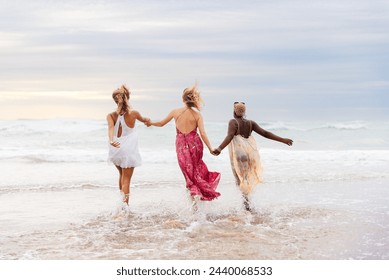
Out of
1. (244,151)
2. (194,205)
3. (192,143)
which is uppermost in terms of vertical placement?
(192,143)

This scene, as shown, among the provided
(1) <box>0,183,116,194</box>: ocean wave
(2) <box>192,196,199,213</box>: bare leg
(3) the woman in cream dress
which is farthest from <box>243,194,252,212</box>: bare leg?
(1) <box>0,183,116,194</box>: ocean wave

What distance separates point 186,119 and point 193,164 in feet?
2.35

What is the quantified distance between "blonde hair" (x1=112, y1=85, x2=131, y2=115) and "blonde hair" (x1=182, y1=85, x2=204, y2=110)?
2.86ft

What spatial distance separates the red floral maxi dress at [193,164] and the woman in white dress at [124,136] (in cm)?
75

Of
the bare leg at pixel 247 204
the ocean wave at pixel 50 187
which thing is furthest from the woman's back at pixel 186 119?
the ocean wave at pixel 50 187

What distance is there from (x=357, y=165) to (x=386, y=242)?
9.97 m

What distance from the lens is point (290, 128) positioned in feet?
125

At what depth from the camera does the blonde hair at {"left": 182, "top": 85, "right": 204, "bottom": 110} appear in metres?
8.73

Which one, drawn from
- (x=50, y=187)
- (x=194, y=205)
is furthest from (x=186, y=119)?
(x=50, y=187)

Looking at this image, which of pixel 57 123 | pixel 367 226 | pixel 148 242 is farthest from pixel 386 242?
pixel 57 123

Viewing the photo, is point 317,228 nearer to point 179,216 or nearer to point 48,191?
point 179,216

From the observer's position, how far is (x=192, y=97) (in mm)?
8742

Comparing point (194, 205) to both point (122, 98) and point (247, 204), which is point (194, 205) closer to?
point (247, 204)

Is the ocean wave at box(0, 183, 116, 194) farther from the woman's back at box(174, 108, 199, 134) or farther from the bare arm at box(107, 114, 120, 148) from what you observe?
the woman's back at box(174, 108, 199, 134)
